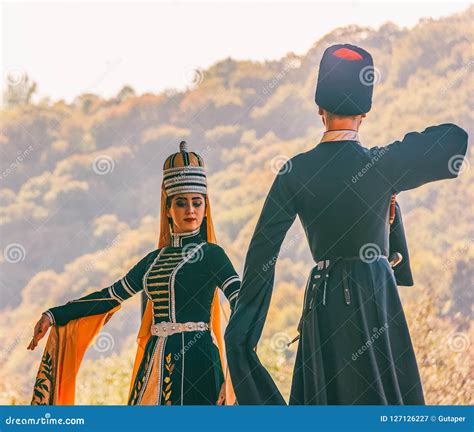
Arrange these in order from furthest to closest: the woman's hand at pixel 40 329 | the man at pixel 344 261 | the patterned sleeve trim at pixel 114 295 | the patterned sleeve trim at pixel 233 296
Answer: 1. the patterned sleeve trim at pixel 114 295
2. the woman's hand at pixel 40 329
3. the patterned sleeve trim at pixel 233 296
4. the man at pixel 344 261

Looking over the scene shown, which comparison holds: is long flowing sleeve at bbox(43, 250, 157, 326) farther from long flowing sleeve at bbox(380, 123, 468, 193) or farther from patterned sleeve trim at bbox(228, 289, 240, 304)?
long flowing sleeve at bbox(380, 123, 468, 193)

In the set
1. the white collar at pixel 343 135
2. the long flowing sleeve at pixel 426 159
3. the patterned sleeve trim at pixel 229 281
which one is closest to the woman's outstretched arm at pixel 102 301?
the patterned sleeve trim at pixel 229 281

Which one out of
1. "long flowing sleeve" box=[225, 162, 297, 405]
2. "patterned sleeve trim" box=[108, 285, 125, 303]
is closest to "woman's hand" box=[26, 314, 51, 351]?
"patterned sleeve trim" box=[108, 285, 125, 303]

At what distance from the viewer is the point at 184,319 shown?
4.91 m

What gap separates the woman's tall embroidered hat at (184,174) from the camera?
509cm

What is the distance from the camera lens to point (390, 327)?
450cm

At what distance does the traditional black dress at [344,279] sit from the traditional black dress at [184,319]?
37cm

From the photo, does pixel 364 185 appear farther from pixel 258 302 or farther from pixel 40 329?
pixel 40 329

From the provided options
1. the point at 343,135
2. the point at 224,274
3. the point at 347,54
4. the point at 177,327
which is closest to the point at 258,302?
the point at 224,274

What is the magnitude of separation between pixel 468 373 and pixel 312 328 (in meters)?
1.65

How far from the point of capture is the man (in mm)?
4457

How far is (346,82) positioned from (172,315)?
4.16 feet

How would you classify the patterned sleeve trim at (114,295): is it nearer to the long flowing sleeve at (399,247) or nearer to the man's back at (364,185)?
the man's back at (364,185)
